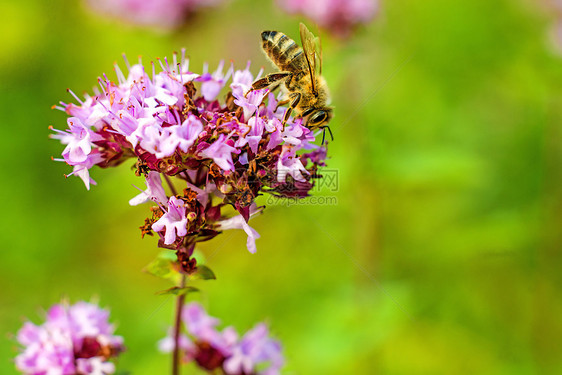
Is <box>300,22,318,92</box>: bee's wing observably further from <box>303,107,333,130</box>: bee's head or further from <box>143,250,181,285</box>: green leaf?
<box>143,250,181,285</box>: green leaf

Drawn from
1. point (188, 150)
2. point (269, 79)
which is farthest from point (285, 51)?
point (188, 150)

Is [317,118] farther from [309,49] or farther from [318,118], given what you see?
[309,49]

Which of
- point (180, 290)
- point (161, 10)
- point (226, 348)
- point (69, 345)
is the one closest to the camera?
point (180, 290)

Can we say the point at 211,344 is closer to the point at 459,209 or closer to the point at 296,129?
the point at 296,129

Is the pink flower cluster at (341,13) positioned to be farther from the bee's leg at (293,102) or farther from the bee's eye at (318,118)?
the bee's eye at (318,118)

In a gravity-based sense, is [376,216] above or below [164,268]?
above

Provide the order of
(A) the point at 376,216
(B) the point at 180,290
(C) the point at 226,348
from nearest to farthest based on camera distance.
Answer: (B) the point at 180,290 < (C) the point at 226,348 < (A) the point at 376,216

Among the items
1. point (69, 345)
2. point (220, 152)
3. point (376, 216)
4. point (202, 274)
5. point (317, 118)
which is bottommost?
→ point (69, 345)

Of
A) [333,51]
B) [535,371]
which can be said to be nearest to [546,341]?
[535,371]

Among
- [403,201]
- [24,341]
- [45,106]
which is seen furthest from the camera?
[45,106]
